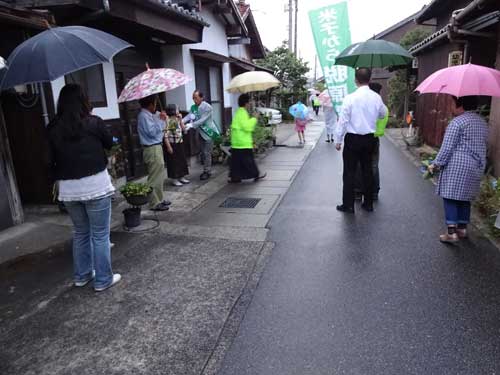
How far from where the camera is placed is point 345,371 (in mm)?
2523

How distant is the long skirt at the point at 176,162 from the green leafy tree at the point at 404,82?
11.4 metres

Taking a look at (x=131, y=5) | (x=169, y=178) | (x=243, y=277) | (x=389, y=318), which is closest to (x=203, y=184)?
(x=169, y=178)

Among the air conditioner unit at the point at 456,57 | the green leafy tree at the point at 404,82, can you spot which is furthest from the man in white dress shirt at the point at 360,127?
the green leafy tree at the point at 404,82

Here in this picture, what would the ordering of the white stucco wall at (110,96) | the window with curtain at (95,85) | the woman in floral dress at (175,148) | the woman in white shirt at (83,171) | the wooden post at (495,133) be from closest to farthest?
the woman in white shirt at (83,171) → the wooden post at (495,133) → the window with curtain at (95,85) → the white stucco wall at (110,96) → the woman in floral dress at (175,148)

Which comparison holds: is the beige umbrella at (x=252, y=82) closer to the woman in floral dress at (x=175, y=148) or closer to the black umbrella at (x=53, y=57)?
the woman in floral dress at (x=175, y=148)

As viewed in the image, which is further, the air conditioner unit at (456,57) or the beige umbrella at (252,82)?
the air conditioner unit at (456,57)

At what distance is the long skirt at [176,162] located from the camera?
300 inches

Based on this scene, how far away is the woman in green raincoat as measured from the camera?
7.61m

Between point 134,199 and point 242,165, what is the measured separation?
124 inches

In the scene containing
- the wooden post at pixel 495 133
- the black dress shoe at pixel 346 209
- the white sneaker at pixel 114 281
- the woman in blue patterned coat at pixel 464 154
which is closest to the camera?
the white sneaker at pixel 114 281

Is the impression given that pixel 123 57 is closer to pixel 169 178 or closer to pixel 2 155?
pixel 169 178

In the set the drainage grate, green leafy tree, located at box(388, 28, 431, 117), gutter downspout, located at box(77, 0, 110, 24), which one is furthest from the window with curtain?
green leafy tree, located at box(388, 28, 431, 117)

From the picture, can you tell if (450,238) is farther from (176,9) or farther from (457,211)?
(176,9)

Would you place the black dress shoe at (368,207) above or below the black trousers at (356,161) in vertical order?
below
